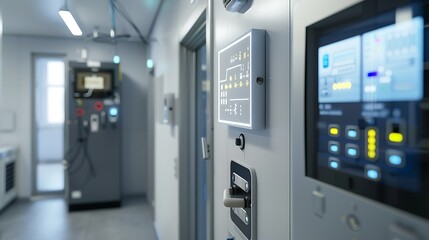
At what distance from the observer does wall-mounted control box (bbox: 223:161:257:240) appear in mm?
1061

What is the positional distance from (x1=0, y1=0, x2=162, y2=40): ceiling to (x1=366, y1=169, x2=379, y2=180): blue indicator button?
2828mm

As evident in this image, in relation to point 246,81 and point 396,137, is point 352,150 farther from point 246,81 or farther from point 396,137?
point 246,81

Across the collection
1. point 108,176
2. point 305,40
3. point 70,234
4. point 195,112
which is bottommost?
point 70,234

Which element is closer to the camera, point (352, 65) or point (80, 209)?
point (352, 65)

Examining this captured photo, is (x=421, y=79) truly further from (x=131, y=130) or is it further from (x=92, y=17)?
(x=131, y=130)

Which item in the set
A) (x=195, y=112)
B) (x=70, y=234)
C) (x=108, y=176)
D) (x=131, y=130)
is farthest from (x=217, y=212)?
(x=131, y=130)

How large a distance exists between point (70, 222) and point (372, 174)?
433 cm

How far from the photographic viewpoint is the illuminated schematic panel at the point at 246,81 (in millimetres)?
954

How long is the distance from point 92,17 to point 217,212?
3.04m

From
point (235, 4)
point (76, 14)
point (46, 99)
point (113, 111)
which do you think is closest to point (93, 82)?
Result: point (113, 111)

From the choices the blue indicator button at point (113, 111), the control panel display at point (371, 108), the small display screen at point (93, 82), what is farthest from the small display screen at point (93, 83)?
the control panel display at point (371, 108)

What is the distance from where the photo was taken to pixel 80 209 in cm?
453

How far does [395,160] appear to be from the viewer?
0.46m

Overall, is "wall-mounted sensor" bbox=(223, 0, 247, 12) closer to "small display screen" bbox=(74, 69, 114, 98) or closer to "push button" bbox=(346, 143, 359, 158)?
"push button" bbox=(346, 143, 359, 158)
